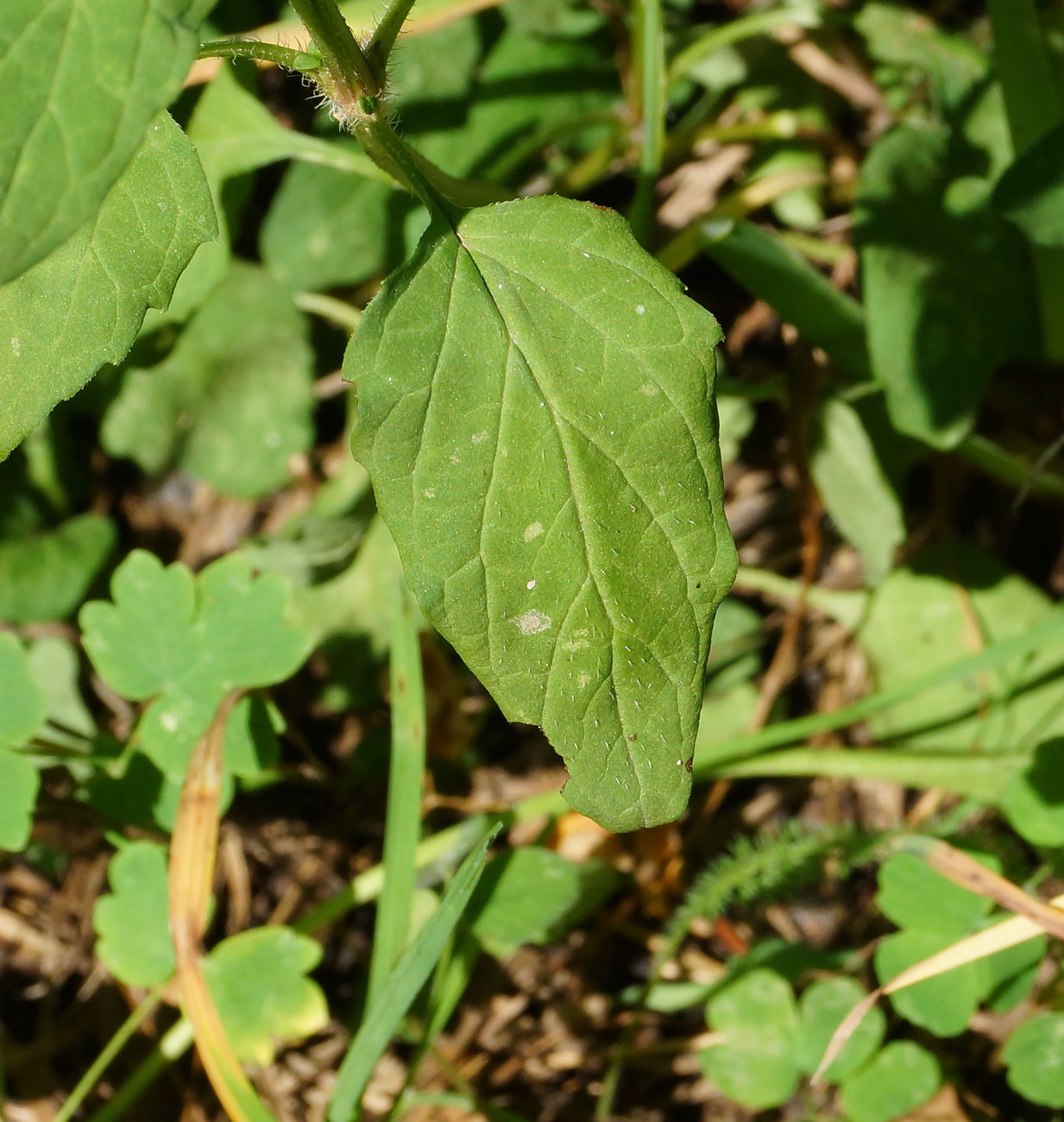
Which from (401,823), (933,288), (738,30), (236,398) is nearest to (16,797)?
(401,823)

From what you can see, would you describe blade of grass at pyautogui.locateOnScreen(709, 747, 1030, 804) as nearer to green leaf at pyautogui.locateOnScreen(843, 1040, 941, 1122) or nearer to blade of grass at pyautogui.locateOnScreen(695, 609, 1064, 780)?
blade of grass at pyautogui.locateOnScreen(695, 609, 1064, 780)

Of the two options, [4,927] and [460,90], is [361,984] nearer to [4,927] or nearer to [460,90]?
[4,927]

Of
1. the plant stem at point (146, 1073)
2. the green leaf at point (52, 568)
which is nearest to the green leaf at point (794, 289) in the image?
the green leaf at point (52, 568)

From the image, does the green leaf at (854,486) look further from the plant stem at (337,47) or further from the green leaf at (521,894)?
the plant stem at (337,47)

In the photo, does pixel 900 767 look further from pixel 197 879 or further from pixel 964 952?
pixel 197 879

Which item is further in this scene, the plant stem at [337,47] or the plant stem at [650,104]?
the plant stem at [650,104]

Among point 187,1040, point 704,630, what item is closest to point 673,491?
point 704,630

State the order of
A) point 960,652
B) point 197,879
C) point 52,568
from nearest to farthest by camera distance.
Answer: point 197,879 → point 960,652 → point 52,568
